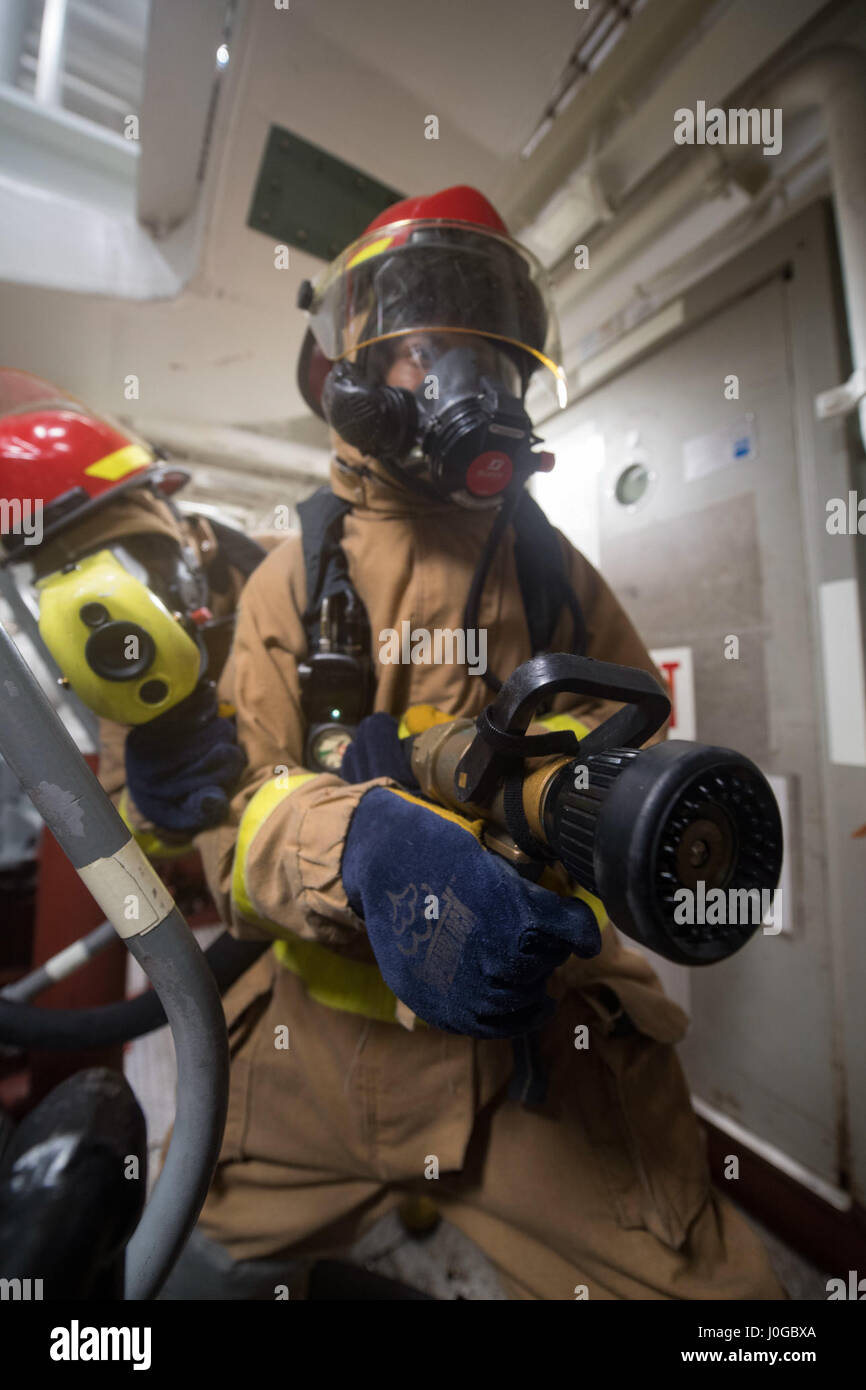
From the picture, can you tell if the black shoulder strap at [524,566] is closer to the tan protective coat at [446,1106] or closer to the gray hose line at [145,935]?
the tan protective coat at [446,1106]

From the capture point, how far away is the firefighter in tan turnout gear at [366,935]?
32.8 inches

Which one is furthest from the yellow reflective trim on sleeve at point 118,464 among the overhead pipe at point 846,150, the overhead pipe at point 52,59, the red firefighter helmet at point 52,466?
the overhead pipe at point 52,59

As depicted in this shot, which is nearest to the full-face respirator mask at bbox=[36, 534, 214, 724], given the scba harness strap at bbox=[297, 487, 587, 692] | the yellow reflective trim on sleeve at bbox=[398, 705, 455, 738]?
the scba harness strap at bbox=[297, 487, 587, 692]

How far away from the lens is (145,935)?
1.67 ft

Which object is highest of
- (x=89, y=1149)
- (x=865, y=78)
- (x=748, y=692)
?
(x=865, y=78)

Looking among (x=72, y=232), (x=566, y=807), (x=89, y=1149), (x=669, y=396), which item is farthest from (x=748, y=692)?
(x=72, y=232)

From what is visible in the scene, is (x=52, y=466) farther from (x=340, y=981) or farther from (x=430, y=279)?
(x=340, y=981)

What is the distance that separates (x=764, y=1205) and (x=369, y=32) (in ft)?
9.69

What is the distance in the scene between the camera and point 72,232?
1.54m

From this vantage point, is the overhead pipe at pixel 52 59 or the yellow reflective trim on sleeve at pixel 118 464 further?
the overhead pipe at pixel 52 59

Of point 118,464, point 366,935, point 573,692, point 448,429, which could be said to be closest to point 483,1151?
point 366,935

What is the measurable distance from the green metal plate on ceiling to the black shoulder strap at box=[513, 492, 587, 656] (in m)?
1.13

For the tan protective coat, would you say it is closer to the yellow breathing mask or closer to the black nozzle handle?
the yellow breathing mask

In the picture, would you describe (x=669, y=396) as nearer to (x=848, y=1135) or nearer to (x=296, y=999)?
(x=296, y=999)
